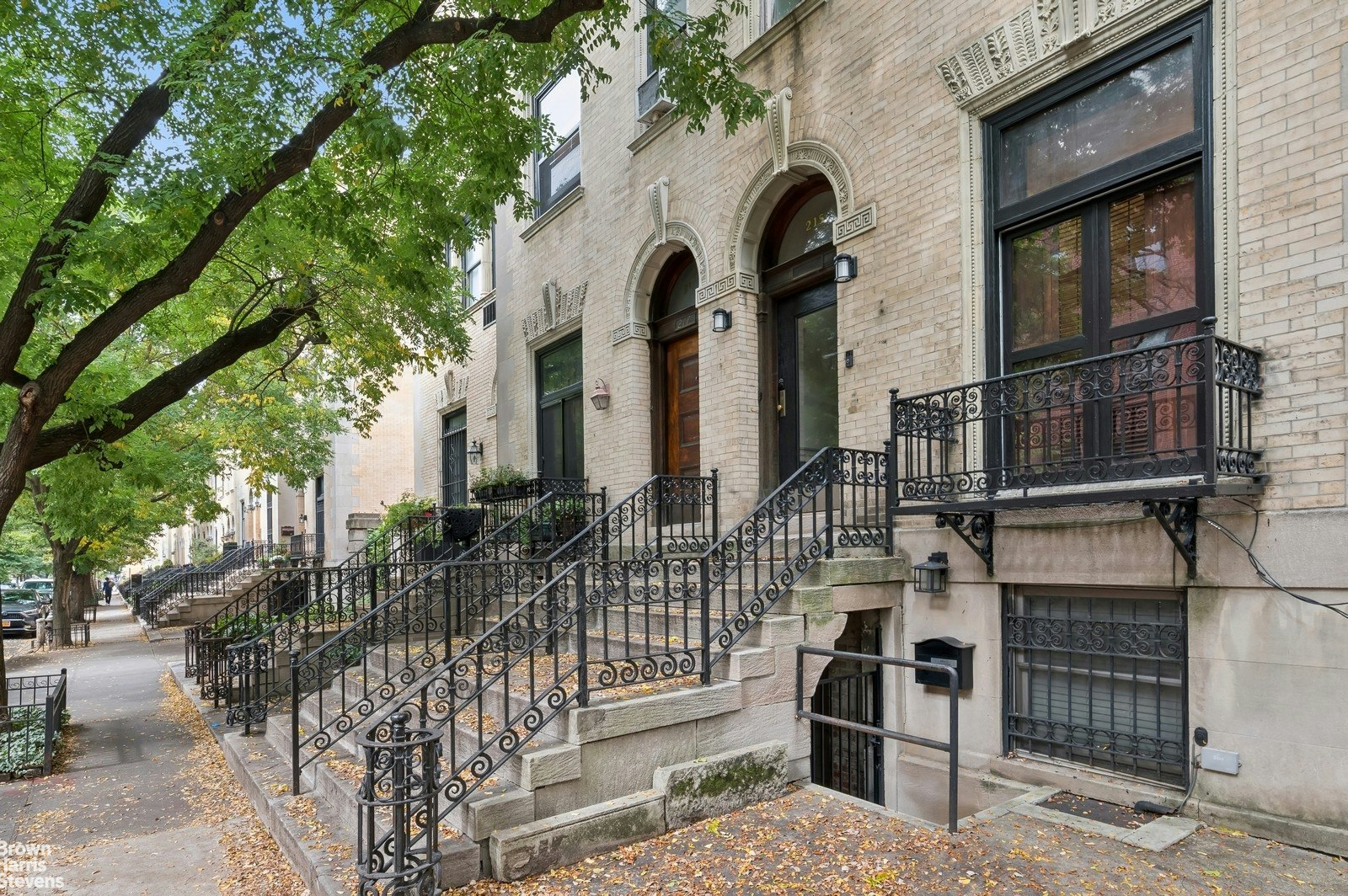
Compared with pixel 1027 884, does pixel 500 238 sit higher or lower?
higher

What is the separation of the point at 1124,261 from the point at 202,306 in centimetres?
1178

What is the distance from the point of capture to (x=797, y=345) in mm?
9586

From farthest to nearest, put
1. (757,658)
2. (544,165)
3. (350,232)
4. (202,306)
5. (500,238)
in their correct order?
(500,238)
(544,165)
(202,306)
(350,232)
(757,658)

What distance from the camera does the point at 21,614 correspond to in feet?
86.2

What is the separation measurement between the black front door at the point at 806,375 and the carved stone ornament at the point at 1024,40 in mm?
2361

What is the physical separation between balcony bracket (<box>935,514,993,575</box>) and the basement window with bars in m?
0.42

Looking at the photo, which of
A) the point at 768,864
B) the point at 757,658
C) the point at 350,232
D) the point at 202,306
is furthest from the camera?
the point at 202,306

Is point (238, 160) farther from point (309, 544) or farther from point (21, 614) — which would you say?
point (21, 614)

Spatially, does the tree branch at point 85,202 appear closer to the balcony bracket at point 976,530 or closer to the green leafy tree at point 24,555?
the balcony bracket at point 976,530

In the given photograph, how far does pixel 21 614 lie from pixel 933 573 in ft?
98.0

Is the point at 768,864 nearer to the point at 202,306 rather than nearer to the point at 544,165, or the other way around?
the point at 202,306

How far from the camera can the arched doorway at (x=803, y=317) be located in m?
9.13

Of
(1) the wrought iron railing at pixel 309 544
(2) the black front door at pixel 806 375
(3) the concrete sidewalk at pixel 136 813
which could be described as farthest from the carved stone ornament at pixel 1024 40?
(1) the wrought iron railing at pixel 309 544

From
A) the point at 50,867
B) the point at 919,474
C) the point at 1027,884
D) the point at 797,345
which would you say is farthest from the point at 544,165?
the point at 1027,884
